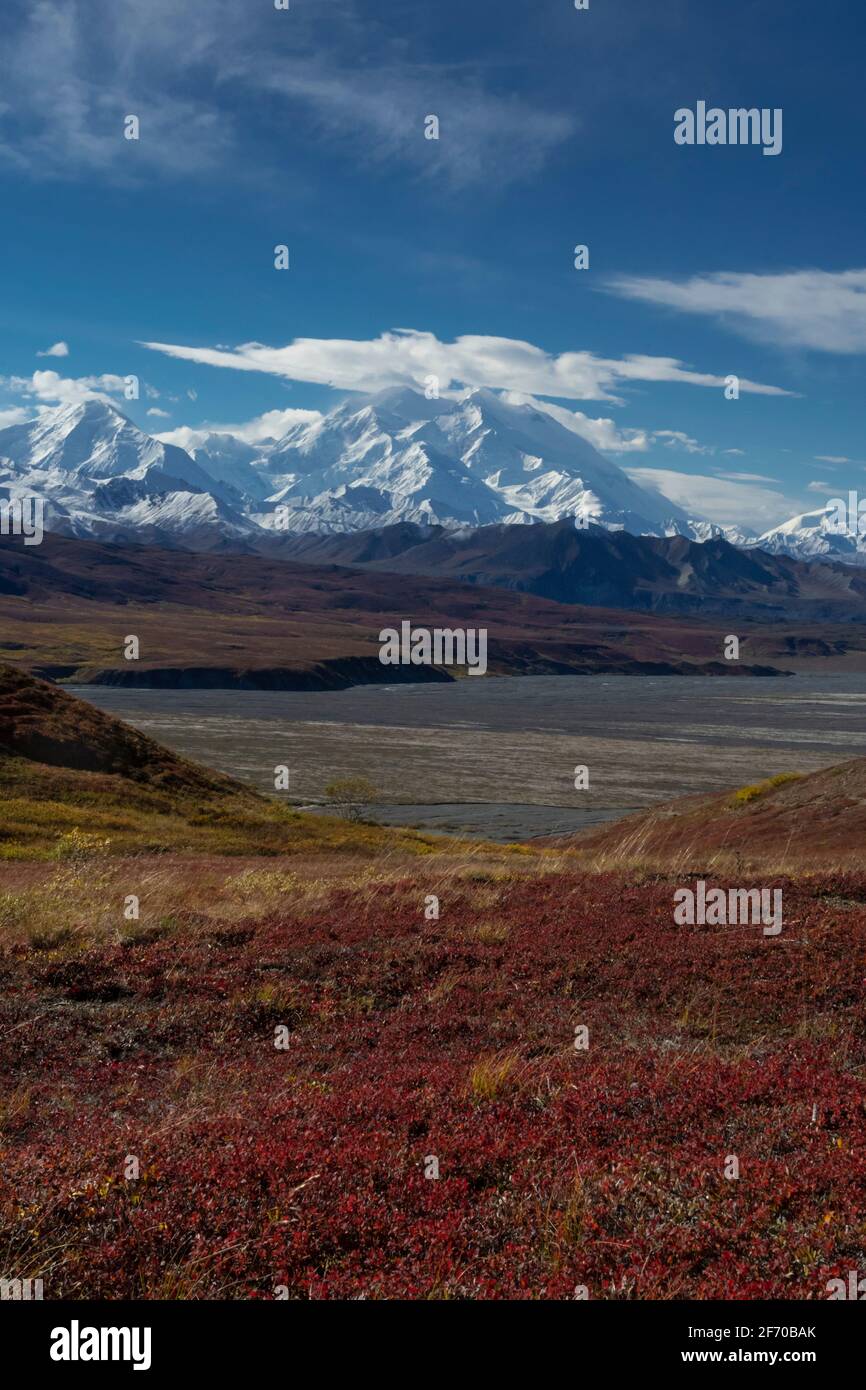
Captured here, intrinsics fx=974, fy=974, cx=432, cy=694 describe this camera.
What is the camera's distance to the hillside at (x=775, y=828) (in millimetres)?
30016

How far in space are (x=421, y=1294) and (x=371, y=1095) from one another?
2.95m

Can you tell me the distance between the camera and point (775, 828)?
3600 centimetres

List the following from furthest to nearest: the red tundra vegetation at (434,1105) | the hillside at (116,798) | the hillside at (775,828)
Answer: the hillside at (116,798) < the hillside at (775,828) < the red tundra vegetation at (434,1105)

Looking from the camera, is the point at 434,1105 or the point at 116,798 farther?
the point at 116,798

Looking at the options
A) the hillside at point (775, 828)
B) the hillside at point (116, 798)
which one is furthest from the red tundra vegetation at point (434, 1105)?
the hillside at point (116, 798)

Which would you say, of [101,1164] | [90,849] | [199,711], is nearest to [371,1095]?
[101,1164]

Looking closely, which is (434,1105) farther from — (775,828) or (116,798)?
(116,798)

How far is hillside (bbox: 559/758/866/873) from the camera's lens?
3002cm

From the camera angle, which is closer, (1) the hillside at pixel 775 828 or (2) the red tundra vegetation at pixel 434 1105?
(2) the red tundra vegetation at pixel 434 1105

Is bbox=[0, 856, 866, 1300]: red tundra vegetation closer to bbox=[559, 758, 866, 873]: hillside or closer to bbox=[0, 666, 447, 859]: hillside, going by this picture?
bbox=[559, 758, 866, 873]: hillside

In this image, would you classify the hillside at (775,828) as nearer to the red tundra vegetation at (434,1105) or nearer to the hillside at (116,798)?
the red tundra vegetation at (434,1105)

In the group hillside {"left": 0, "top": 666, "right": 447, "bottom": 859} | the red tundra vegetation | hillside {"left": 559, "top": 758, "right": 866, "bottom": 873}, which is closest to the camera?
the red tundra vegetation

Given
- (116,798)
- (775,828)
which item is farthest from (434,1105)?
(116,798)

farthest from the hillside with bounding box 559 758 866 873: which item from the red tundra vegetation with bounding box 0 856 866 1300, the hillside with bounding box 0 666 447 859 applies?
the hillside with bounding box 0 666 447 859
